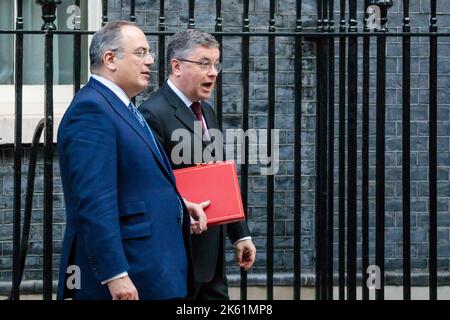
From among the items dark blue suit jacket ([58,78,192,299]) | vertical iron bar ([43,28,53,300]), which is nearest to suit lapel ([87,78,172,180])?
dark blue suit jacket ([58,78,192,299])

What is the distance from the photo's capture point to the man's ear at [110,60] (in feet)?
17.0

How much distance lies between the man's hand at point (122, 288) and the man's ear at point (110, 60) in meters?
0.88

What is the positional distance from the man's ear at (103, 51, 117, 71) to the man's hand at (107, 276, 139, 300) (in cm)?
88

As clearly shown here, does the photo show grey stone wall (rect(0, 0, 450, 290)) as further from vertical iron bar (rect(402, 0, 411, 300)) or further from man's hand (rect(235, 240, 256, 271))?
man's hand (rect(235, 240, 256, 271))

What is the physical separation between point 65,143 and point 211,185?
896 millimetres

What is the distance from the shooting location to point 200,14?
8.95 m

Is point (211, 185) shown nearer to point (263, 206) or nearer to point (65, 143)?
point (65, 143)

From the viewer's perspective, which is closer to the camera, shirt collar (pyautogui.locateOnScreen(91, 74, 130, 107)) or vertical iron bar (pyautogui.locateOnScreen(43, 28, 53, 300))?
shirt collar (pyautogui.locateOnScreen(91, 74, 130, 107))

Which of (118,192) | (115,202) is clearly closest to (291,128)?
(118,192)

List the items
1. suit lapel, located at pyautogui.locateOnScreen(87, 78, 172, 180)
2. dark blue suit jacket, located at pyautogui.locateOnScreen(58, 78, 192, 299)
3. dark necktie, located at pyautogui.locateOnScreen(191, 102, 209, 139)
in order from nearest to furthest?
dark blue suit jacket, located at pyautogui.locateOnScreen(58, 78, 192, 299)
suit lapel, located at pyautogui.locateOnScreen(87, 78, 172, 180)
dark necktie, located at pyautogui.locateOnScreen(191, 102, 209, 139)

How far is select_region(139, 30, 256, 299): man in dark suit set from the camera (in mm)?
5764

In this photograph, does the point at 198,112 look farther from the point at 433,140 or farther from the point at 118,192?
the point at 433,140
